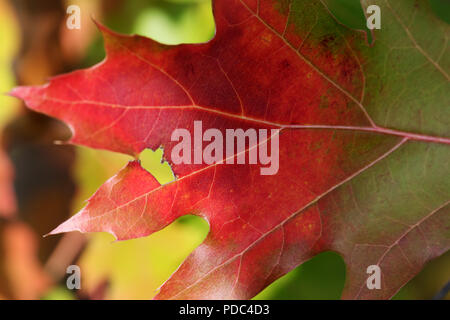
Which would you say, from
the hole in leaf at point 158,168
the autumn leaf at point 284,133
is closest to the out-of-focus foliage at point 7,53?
the hole in leaf at point 158,168

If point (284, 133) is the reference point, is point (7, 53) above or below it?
above

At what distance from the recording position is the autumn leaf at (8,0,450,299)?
39 cm

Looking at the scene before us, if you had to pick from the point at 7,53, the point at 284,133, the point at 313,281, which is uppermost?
the point at 7,53

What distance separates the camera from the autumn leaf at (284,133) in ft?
1.29

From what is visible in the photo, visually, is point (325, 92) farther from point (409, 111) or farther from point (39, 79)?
point (39, 79)

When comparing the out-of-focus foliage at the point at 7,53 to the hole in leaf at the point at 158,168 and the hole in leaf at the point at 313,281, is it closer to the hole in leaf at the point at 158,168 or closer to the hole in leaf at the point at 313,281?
the hole in leaf at the point at 158,168

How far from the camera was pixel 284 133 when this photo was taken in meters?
0.44

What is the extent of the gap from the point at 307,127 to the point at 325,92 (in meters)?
0.04

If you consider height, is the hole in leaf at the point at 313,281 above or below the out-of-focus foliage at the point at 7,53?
below

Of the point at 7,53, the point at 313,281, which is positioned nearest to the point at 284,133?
the point at 313,281

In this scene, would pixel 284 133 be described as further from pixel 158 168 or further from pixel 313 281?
pixel 313 281

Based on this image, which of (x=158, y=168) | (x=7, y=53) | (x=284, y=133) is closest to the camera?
(x=284, y=133)

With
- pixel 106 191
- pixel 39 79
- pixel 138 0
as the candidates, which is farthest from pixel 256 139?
pixel 39 79

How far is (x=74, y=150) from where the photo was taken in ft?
3.13
